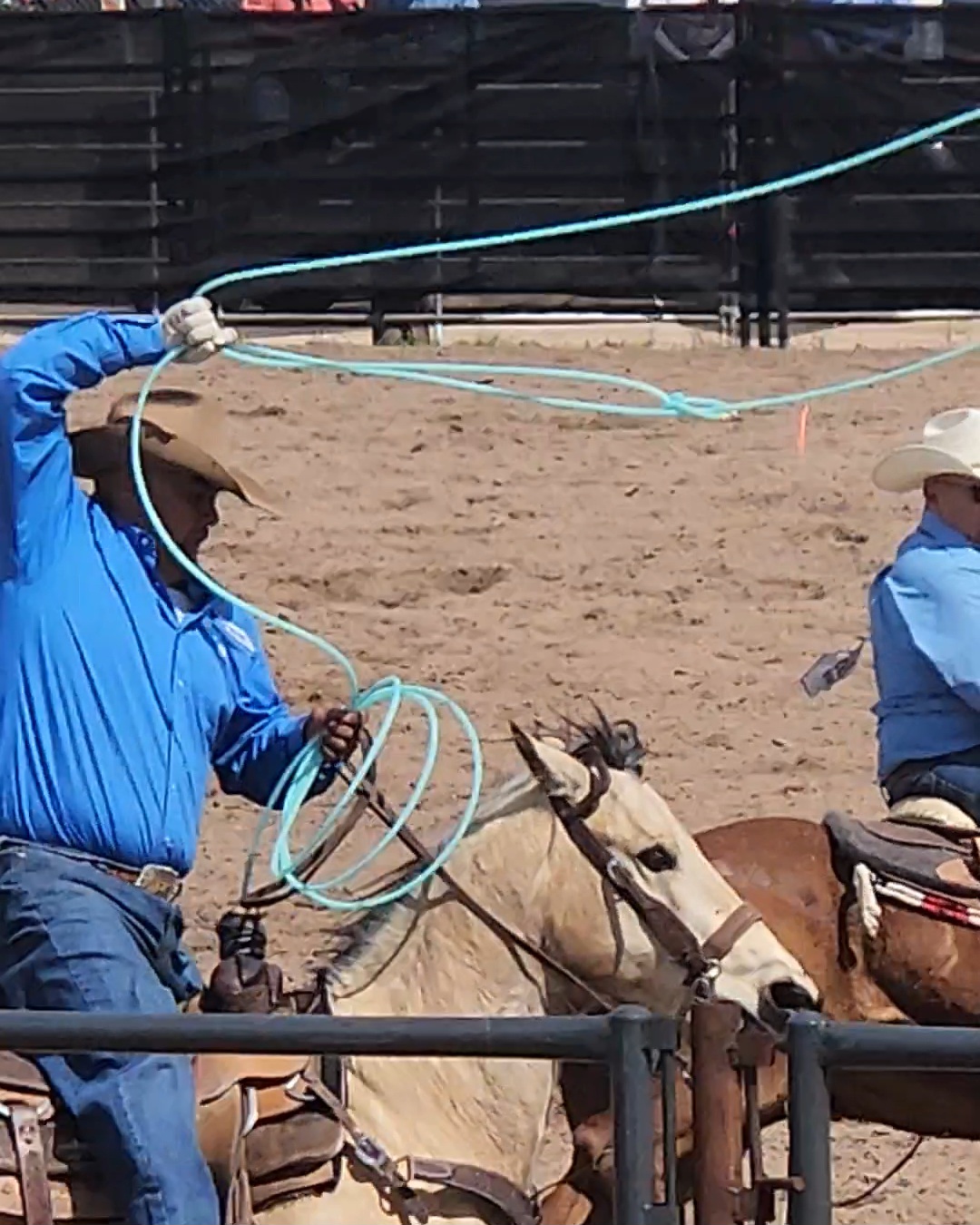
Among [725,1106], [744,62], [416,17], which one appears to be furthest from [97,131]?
[725,1106]

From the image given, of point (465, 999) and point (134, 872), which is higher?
point (134, 872)

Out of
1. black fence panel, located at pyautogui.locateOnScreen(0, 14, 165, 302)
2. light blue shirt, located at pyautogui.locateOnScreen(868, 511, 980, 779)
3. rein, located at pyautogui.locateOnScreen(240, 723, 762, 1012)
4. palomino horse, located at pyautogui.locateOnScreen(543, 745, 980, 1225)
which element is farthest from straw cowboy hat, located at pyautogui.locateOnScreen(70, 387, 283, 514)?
black fence panel, located at pyautogui.locateOnScreen(0, 14, 165, 302)

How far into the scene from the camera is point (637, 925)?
472 cm

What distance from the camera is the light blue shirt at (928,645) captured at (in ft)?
18.8

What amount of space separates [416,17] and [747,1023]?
8.58m

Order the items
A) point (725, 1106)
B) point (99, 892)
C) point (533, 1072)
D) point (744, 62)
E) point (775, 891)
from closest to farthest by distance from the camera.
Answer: point (725, 1106) → point (99, 892) → point (533, 1072) → point (775, 891) → point (744, 62)

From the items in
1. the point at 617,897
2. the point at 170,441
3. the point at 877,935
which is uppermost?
the point at 170,441

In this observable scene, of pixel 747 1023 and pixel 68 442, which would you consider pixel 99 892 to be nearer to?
pixel 68 442

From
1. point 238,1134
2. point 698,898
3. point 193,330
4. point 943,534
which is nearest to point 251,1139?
point 238,1134

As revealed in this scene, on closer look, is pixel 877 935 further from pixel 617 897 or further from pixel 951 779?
pixel 617 897

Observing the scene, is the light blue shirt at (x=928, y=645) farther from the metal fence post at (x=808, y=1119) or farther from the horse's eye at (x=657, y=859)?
the metal fence post at (x=808, y=1119)

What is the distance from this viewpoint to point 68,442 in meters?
4.53

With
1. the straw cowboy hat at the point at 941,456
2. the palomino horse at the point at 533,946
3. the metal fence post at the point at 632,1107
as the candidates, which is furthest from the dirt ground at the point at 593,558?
the metal fence post at the point at 632,1107

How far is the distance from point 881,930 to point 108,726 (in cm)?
189
